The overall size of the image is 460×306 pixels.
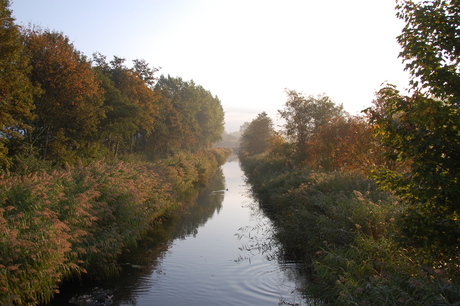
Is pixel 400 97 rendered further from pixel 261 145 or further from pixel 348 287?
pixel 261 145

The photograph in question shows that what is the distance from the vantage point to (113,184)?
12.2 meters

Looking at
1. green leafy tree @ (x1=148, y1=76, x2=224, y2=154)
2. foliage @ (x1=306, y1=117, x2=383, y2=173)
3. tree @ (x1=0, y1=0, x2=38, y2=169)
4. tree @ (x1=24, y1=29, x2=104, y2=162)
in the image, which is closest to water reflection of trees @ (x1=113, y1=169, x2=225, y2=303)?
tree @ (x1=0, y1=0, x2=38, y2=169)

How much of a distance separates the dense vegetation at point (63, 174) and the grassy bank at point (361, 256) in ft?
16.8

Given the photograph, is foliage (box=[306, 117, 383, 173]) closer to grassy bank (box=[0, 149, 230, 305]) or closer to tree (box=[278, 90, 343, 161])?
tree (box=[278, 90, 343, 161])

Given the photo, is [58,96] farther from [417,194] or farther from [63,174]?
[417,194]

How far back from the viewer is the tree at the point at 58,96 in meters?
19.4

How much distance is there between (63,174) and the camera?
11.3 m

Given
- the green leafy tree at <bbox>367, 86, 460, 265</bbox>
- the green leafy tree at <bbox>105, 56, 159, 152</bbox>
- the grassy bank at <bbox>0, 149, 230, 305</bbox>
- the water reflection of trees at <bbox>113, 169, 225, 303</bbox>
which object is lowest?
the water reflection of trees at <bbox>113, 169, 225, 303</bbox>

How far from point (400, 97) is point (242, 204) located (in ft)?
56.2

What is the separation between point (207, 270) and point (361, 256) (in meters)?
4.58

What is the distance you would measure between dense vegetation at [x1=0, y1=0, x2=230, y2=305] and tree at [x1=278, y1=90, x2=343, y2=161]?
29.9 feet

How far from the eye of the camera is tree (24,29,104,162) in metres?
19.4

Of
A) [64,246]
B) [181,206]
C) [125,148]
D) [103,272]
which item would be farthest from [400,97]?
[125,148]

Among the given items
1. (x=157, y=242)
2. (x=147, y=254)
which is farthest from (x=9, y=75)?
(x=147, y=254)
